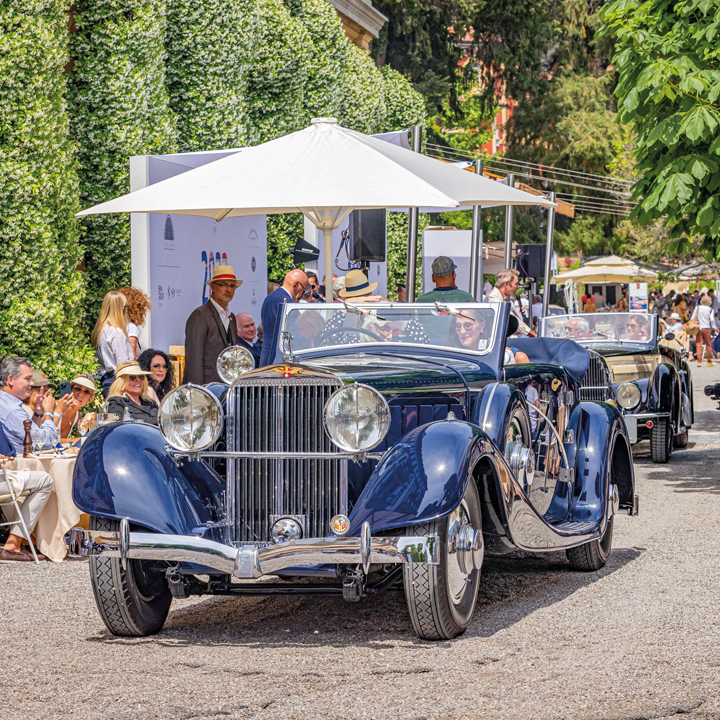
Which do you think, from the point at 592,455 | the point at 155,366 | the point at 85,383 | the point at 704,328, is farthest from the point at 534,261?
the point at 592,455

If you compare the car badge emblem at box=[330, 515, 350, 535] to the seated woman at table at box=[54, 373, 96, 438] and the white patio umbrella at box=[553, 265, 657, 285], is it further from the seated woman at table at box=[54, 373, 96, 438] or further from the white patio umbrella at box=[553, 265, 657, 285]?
the white patio umbrella at box=[553, 265, 657, 285]

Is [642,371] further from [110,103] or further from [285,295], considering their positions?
[110,103]

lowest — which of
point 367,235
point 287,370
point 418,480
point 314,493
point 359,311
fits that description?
point 314,493

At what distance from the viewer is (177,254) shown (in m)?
12.0

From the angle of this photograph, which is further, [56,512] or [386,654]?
[56,512]

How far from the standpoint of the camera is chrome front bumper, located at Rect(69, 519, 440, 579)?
17.7 feet

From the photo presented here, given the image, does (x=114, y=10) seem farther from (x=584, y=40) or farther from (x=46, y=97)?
(x=584, y=40)

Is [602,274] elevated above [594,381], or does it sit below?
above

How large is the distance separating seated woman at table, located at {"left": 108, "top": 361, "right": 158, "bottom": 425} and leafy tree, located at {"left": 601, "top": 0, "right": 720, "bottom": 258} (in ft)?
14.9

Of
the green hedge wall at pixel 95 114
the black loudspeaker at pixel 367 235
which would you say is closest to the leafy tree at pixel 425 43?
the green hedge wall at pixel 95 114

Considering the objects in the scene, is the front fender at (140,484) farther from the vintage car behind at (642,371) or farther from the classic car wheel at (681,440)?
the classic car wheel at (681,440)

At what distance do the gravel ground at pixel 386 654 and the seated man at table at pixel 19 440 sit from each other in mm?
429

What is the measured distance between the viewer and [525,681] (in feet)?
16.5

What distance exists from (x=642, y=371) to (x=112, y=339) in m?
5.95
